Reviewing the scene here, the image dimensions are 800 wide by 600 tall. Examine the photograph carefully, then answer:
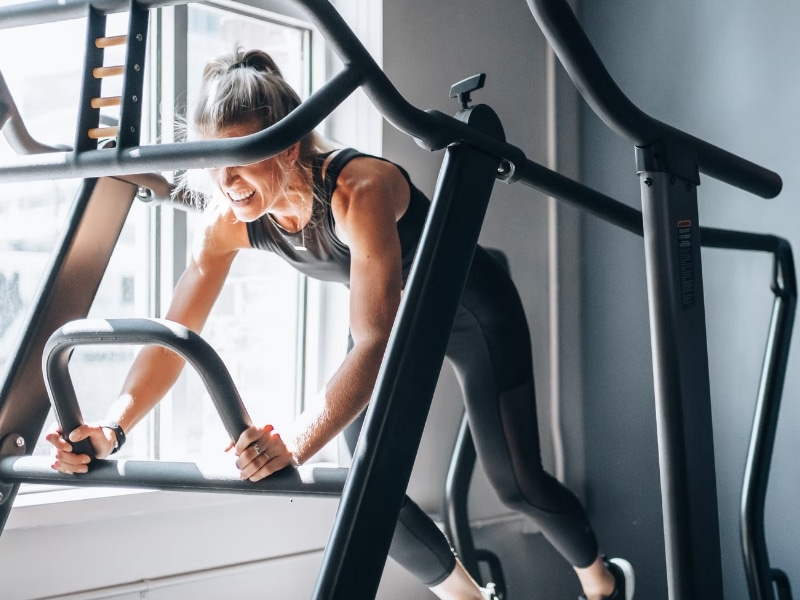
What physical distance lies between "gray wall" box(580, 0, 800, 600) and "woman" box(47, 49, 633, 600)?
0.58 meters

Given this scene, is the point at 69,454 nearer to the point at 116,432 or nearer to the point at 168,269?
the point at 116,432

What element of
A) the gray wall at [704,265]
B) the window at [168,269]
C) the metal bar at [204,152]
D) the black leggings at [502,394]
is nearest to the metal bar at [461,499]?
the black leggings at [502,394]

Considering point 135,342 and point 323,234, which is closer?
point 135,342

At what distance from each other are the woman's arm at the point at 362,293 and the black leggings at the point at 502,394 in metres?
0.41

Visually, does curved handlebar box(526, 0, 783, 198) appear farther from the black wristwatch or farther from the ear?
the black wristwatch

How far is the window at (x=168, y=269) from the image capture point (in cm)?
204

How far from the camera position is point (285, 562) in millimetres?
2230

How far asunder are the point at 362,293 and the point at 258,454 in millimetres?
348

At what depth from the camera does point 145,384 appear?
4.85 ft

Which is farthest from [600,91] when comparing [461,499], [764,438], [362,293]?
[461,499]

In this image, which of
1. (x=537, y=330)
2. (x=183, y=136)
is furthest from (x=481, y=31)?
(x=183, y=136)

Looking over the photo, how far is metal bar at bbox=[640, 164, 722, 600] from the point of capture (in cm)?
111

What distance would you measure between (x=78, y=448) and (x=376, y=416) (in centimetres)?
47

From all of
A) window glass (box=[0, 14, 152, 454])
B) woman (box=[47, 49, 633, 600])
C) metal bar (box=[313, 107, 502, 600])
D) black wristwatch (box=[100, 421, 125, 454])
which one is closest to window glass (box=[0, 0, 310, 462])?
Answer: window glass (box=[0, 14, 152, 454])
